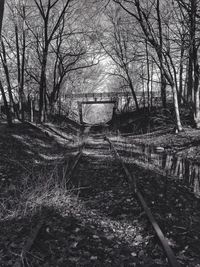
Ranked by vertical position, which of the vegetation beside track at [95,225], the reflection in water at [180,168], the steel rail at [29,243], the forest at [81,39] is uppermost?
the forest at [81,39]

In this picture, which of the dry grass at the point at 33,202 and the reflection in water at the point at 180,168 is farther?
the reflection in water at the point at 180,168

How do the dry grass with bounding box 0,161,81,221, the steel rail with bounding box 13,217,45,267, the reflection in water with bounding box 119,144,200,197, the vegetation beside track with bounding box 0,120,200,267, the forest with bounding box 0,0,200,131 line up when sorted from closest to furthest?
1. the steel rail with bounding box 13,217,45,267
2. the vegetation beside track with bounding box 0,120,200,267
3. the dry grass with bounding box 0,161,81,221
4. the reflection in water with bounding box 119,144,200,197
5. the forest with bounding box 0,0,200,131

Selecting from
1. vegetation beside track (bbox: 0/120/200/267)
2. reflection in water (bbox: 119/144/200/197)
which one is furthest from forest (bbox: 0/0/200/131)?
vegetation beside track (bbox: 0/120/200/267)

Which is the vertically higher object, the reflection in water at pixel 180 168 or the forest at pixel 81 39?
the forest at pixel 81 39

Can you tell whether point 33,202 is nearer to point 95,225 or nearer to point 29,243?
point 95,225

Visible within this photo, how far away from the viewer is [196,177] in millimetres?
8375

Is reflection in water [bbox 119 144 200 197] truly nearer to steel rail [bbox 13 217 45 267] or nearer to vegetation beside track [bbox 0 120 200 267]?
vegetation beside track [bbox 0 120 200 267]

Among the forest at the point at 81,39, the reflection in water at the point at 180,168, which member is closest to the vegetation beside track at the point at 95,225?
the reflection in water at the point at 180,168

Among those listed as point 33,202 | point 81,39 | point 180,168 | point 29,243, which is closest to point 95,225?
point 33,202

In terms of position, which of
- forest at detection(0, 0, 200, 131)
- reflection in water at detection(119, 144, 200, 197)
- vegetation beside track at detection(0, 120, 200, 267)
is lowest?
reflection in water at detection(119, 144, 200, 197)

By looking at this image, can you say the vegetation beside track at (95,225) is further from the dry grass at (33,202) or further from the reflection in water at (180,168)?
the reflection in water at (180,168)

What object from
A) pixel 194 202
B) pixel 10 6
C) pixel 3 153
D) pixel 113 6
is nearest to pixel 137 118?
pixel 113 6

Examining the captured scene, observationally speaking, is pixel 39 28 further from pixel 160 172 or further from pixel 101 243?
pixel 101 243

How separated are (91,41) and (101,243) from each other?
24461 mm
